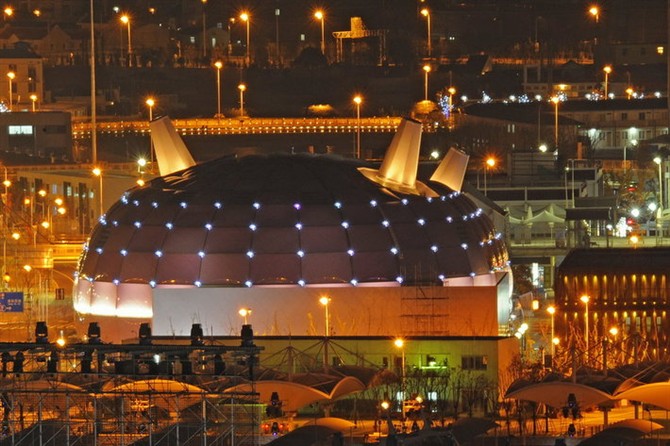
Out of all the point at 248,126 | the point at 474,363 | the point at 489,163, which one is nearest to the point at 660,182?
the point at 489,163

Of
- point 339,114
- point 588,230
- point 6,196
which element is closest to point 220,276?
point 588,230

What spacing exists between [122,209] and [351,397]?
17009mm

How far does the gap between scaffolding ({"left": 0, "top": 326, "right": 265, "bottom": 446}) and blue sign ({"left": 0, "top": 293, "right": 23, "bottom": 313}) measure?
26182 millimetres

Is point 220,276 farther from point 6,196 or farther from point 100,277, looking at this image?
point 6,196

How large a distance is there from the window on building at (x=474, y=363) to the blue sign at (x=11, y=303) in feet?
62.4

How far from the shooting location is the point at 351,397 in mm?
93625

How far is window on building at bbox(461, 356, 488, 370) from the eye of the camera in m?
96.2

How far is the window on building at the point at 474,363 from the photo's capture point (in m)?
96.2

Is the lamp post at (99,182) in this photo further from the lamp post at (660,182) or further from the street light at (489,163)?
the lamp post at (660,182)

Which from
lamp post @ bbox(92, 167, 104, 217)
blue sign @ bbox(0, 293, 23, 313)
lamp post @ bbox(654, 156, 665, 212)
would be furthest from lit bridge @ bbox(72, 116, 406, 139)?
blue sign @ bbox(0, 293, 23, 313)

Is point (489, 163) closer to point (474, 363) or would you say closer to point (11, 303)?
point (11, 303)

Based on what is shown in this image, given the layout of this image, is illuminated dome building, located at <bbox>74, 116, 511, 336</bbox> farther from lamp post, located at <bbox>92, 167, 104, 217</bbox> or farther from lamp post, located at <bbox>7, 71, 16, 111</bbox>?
lamp post, located at <bbox>7, 71, 16, 111</bbox>

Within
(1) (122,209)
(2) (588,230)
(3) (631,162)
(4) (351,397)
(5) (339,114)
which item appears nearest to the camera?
(4) (351,397)

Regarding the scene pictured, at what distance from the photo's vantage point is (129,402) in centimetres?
8362
